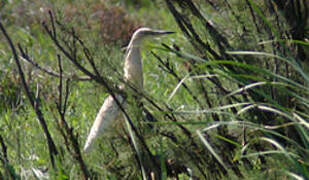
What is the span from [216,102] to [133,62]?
1.25m

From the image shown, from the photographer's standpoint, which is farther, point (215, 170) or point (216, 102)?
point (216, 102)

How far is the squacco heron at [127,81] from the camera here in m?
2.74

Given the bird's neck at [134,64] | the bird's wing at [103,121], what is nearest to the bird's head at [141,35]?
the bird's neck at [134,64]

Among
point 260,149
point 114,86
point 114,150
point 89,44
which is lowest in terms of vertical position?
point 260,149

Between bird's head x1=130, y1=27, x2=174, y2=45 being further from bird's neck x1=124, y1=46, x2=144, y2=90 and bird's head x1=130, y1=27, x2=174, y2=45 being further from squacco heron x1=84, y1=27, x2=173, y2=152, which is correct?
bird's neck x1=124, y1=46, x2=144, y2=90

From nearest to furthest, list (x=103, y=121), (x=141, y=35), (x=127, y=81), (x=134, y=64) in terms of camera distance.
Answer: (x=127, y=81) → (x=103, y=121) → (x=134, y=64) → (x=141, y=35)

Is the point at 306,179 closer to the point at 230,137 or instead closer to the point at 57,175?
the point at 230,137

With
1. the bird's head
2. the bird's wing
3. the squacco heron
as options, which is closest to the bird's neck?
the squacco heron

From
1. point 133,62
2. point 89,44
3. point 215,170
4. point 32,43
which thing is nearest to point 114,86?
point 89,44

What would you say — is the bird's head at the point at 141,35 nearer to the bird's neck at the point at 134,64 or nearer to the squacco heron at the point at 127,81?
the squacco heron at the point at 127,81

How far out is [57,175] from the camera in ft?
7.94

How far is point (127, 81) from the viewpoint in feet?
8.20

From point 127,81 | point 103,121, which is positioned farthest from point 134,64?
point 127,81

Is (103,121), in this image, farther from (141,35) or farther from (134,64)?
(141,35)
